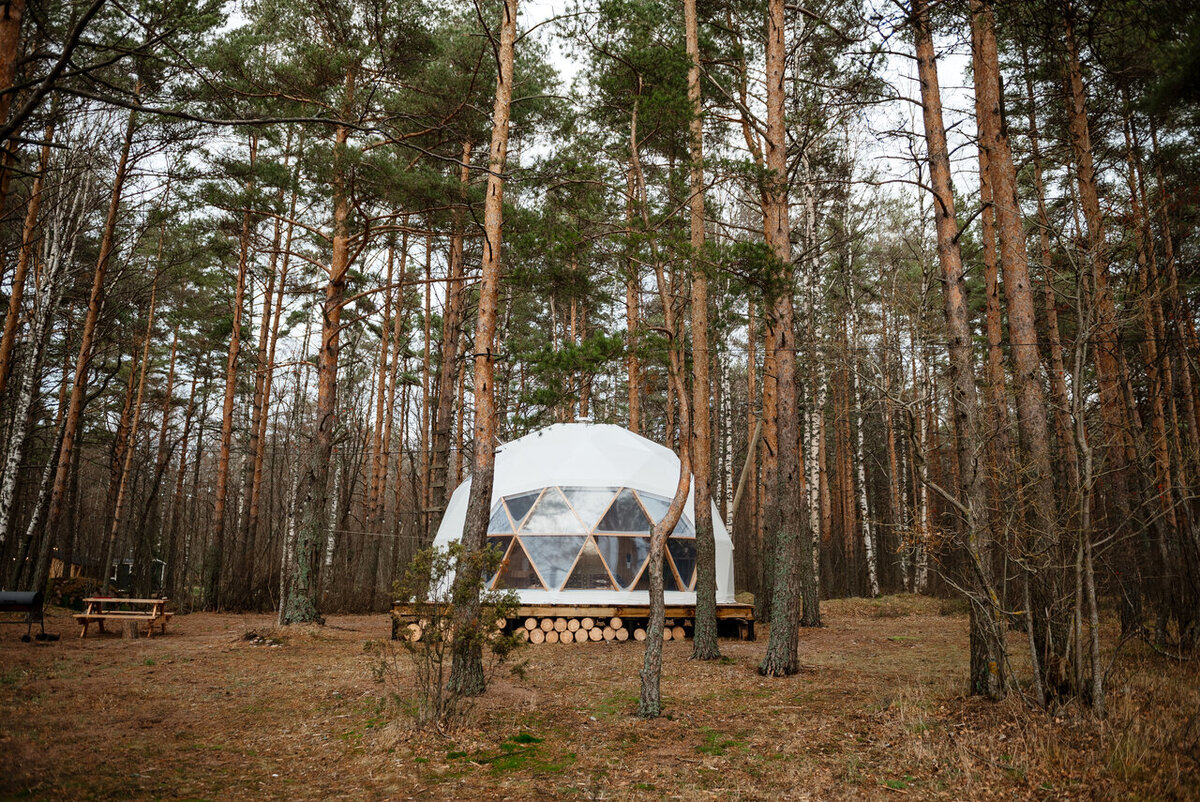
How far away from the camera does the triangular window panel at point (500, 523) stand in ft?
37.4

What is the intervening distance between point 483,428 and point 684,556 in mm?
6265

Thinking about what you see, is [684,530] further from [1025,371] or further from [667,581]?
[1025,371]

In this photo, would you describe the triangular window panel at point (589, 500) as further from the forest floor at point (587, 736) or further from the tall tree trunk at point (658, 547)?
the tall tree trunk at point (658, 547)

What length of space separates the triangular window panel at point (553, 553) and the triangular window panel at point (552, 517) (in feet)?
0.39

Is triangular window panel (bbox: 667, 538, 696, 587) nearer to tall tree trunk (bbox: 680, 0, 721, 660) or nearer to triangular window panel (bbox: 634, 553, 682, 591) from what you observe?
triangular window panel (bbox: 634, 553, 682, 591)

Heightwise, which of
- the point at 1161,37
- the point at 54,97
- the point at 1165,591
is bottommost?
the point at 1165,591

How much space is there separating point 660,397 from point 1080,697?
2290 cm

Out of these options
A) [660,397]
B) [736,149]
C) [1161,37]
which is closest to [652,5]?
[736,149]

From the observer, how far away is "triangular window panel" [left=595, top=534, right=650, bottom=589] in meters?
11.1

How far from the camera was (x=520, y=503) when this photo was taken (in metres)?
11.8

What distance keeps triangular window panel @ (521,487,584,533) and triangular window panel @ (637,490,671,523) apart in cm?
123

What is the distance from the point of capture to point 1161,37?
→ 3.98 meters

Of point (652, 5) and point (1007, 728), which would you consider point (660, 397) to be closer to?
point (652, 5)

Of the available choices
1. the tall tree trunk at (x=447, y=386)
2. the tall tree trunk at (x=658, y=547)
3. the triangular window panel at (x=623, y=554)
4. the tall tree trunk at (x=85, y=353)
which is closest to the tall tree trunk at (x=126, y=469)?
the tall tree trunk at (x=85, y=353)
